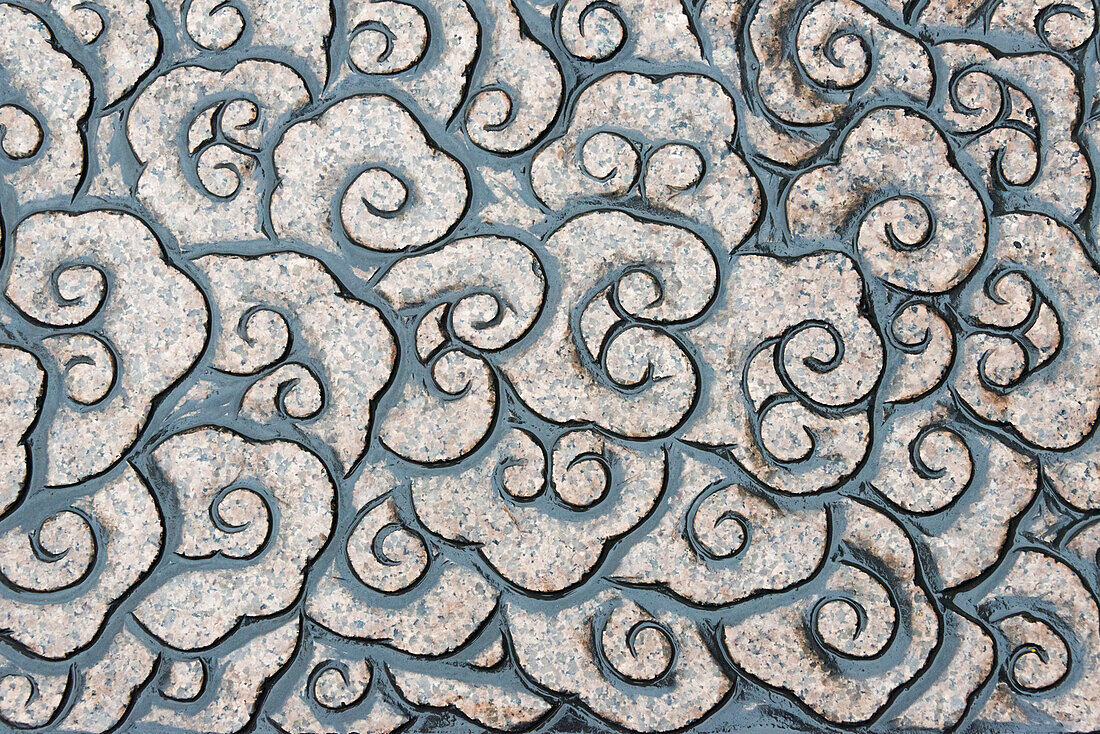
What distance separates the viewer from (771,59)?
636 mm

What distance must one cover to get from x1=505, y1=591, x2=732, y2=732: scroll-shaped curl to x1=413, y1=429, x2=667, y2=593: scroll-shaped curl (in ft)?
0.12

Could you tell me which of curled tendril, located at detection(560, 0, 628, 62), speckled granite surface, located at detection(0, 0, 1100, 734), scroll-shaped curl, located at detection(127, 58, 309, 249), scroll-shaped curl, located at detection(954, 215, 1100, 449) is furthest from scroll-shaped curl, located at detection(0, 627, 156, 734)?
scroll-shaped curl, located at detection(954, 215, 1100, 449)

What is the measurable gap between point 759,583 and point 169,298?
0.56 m

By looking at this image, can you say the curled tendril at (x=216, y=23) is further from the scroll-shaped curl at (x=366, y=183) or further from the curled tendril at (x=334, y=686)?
the curled tendril at (x=334, y=686)

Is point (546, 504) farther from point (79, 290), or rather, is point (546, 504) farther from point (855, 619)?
point (79, 290)

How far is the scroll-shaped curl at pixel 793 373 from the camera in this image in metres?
0.62

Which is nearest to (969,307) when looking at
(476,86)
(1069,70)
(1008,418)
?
(1008,418)

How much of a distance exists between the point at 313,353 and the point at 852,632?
511 mm

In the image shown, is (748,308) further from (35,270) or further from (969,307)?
(35,270)

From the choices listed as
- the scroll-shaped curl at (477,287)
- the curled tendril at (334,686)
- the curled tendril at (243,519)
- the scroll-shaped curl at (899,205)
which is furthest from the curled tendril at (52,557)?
the scroll-shaped curl at (899,205)

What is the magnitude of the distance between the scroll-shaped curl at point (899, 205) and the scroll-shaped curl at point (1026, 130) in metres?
0.03

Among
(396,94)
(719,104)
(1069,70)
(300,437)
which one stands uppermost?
(1069,70)

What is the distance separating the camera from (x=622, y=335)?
62 cm

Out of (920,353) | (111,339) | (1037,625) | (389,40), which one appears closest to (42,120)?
(111,339)
